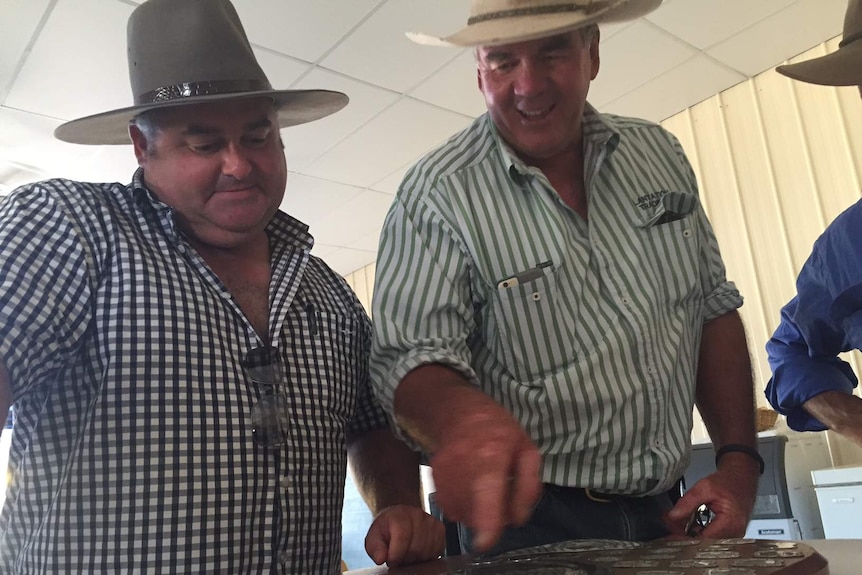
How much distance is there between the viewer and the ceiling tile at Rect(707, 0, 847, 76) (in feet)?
8.52

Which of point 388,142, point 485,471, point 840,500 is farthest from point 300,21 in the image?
point 840,500

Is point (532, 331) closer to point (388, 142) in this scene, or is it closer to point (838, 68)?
point (838, 68)

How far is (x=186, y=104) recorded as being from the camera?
3.24 ft

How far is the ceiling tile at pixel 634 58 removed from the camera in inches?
105

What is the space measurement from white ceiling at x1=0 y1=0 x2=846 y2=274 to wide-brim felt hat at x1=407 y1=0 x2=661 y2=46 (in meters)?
1.49

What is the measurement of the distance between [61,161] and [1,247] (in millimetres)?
2873

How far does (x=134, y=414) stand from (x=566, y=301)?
0.53 metres

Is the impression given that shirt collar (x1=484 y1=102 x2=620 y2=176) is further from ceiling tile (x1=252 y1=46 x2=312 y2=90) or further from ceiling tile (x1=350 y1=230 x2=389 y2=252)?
ceiling tile (x1=350 y1=230 x2=389 y2=252)

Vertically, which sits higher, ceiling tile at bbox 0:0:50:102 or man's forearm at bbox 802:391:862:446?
ceiling tile at bbox 0:0:50:102

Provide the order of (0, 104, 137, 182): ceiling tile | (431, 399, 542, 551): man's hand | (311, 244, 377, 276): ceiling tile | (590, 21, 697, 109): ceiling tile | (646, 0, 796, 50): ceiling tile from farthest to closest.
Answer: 1. (311, 244, 377, 276): ceiling tile
2. (0, 104, 137, 182): ceiling tile
3. (590, 21, 697, 109): ceiling tile
4. (646, 0, 796, 50): ceiling tile
5. (431, 399, 542, 551): man's hand

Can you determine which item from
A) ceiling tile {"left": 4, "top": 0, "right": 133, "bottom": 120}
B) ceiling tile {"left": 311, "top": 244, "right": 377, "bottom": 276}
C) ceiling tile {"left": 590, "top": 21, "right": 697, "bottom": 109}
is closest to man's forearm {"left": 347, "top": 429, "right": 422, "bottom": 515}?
ceiling tile {"left": 4, "top": 0, "right": 133, "bottom": 120}

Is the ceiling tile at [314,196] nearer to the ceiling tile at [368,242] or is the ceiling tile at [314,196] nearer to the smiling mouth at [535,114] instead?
the ceiling tile at [368,242]

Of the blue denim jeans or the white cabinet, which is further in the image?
the white cabinet

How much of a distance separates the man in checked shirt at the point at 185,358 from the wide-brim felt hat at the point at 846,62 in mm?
942
